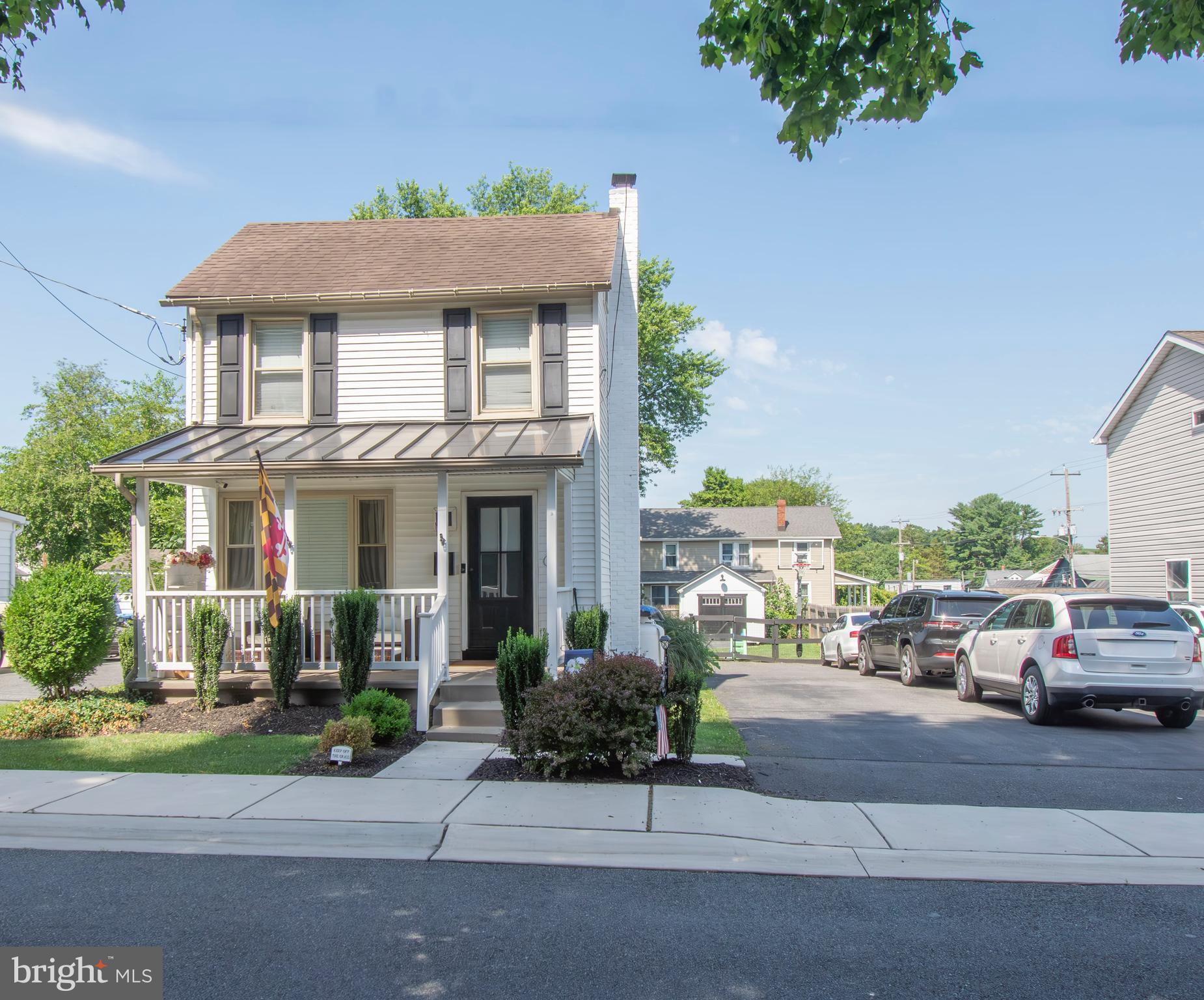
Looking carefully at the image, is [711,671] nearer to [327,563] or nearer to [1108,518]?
[327,563]

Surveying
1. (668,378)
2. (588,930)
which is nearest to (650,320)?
(668,378)

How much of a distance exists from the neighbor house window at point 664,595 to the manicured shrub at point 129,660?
39.6 metres

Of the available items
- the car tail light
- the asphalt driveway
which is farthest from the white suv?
the asphalt driveway

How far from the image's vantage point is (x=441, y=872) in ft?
17.5

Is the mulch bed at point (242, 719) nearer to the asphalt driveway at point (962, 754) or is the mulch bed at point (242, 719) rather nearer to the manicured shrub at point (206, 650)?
the manicured shrub at point (206, 650)

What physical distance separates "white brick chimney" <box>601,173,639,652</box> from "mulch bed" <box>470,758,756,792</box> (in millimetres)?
5946

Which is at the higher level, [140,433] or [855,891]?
[140,433]

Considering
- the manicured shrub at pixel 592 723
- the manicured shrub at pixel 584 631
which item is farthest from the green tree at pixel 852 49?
the manicured shrub at pixel 584 631

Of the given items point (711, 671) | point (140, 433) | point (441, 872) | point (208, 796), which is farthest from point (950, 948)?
point (140, 433)

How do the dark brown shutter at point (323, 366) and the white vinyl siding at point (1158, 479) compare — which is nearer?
the dark brown shutter at point (323, 366)

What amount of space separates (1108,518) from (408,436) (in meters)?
19.1

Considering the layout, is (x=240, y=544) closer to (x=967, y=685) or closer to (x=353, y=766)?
(x=353, y=766)

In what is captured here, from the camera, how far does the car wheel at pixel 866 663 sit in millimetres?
19391

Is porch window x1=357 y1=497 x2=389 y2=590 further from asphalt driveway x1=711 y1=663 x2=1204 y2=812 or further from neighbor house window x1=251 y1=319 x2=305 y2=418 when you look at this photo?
asphalt driveway x1=711 y1=663 x2=1204 y2=812
